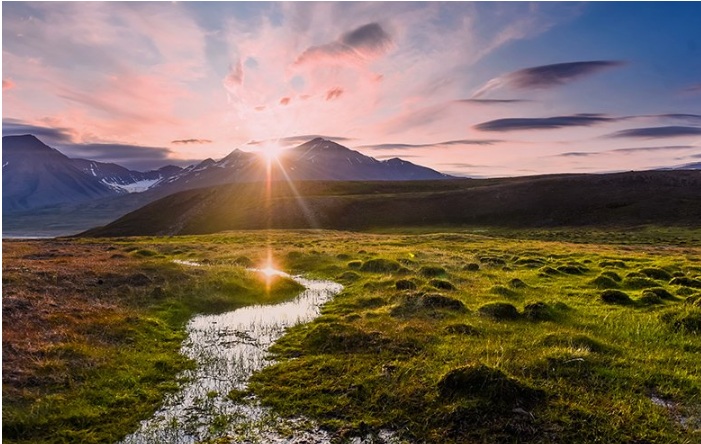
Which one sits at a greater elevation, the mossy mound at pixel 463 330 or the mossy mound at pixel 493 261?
the mossy mound at pixel 493 261

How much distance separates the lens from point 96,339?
743 inches

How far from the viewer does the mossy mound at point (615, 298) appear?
24.7m

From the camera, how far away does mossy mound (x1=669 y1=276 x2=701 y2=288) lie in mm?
28906

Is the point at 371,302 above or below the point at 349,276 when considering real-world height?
above

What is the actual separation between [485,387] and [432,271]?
2144cm

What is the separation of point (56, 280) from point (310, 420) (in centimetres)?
2375

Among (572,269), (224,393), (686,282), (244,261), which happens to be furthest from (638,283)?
(244,261)

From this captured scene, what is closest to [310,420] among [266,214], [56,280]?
[56,280]

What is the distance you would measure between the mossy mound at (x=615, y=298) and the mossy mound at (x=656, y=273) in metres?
10.2

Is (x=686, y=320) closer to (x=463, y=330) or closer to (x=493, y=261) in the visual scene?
(x=463, y=330)

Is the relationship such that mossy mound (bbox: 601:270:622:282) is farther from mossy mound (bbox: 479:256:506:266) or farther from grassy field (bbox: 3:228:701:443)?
Result: mossy mound (bbox: 479:256:506:266)

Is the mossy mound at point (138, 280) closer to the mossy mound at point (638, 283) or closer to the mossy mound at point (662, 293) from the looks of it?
the mossy mound at point (662, 293)

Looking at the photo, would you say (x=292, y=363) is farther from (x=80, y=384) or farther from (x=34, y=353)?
(x=34, y=353)

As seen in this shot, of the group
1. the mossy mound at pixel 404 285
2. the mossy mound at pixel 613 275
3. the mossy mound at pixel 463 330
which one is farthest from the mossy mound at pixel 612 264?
the mossy mound at pixel 463 330
